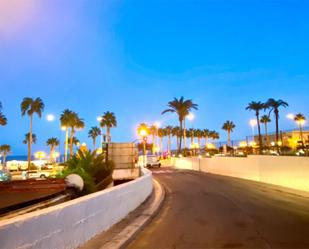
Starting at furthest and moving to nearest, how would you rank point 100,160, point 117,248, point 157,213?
point 100,160 → point 157,213 → point 117,248

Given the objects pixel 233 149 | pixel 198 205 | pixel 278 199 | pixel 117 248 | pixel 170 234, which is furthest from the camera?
pixel 233 149

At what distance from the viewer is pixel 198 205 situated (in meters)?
15.9

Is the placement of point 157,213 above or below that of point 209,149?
below

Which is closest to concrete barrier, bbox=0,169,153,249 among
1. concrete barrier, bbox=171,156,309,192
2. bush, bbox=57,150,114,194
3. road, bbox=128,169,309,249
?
road, bbox=128,169,309,249

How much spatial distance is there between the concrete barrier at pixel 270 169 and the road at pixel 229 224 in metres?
4.03

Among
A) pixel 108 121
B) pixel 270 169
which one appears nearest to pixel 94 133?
pixel 108 121

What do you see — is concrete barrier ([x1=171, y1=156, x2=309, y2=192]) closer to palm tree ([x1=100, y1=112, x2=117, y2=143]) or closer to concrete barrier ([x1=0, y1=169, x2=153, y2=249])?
concrete barrier ([x1=0, y1=169, x2=153, y2=249])

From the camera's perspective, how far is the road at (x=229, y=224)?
8578 mm

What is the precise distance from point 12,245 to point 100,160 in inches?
683

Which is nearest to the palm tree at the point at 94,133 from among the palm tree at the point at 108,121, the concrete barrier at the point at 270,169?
the palm tree at the point at 108,121

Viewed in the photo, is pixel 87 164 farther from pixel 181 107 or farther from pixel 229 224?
pixel 181 107

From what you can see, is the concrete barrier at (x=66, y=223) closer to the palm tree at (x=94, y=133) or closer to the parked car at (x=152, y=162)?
the parked car at (x=152, y=162)

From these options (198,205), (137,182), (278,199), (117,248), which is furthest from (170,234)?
(278,199)

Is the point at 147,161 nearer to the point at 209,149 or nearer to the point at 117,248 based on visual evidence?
the point at 209,149
